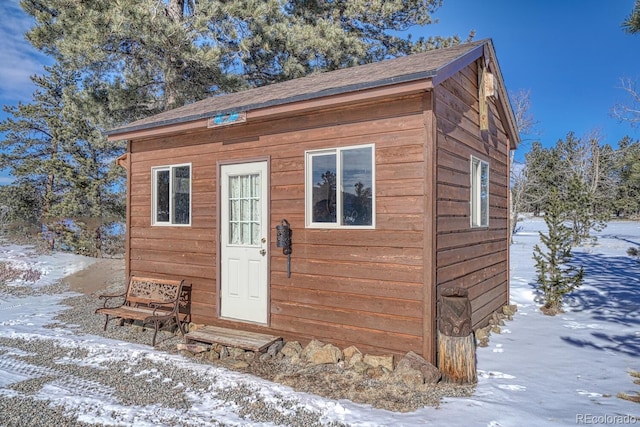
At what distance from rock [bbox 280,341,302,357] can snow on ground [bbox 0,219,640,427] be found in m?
0.72

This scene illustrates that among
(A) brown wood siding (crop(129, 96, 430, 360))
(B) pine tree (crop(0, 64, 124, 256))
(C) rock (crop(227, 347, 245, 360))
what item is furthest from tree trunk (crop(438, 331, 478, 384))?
(B) pine tree (crop(0, 64, 124, 256))

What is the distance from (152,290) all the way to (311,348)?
124 inches

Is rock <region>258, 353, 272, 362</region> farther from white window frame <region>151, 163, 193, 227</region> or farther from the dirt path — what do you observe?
the dirt path

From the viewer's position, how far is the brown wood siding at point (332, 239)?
4371 mm

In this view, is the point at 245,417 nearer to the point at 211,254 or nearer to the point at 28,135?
the point at 211,254

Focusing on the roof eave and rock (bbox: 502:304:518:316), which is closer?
the roof eave

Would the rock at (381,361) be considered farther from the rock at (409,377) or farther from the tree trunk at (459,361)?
the tree trunk at (459,361)

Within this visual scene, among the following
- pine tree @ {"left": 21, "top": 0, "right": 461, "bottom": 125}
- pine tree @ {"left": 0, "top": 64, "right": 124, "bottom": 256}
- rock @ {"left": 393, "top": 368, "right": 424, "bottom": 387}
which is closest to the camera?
rock @ {"left": 393, "top": 368, "right": 424, "bottom": 387}

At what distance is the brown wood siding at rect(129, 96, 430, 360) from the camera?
14.3ft

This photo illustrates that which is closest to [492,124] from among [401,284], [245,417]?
[401,284]

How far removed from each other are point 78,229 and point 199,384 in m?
13.0

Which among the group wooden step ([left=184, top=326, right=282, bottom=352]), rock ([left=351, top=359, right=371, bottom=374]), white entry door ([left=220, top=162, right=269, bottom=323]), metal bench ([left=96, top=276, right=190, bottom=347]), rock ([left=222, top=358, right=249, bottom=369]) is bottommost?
rock ([left=222, top=358, right=249, bottom=369])

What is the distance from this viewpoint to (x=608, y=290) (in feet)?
27.7

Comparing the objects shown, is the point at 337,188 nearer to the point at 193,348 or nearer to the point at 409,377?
the point at 409,377
